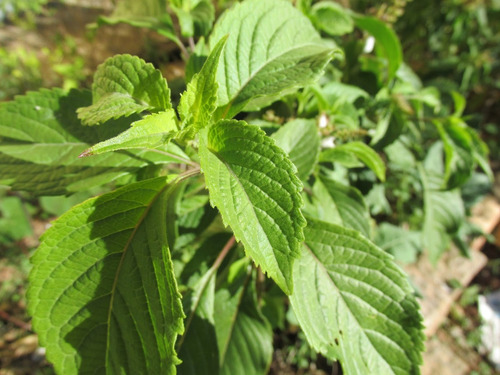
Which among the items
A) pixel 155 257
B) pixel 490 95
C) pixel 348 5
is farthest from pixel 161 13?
pixel 490 95

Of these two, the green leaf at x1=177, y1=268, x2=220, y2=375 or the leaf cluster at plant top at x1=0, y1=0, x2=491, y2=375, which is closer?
the leaf cluster at plant top at x1=0, y1=0, x2=491, y2=375

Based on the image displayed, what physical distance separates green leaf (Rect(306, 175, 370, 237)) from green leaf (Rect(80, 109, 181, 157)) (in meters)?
0.56

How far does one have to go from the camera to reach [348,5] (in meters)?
2.53

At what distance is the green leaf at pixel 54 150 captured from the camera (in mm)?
831

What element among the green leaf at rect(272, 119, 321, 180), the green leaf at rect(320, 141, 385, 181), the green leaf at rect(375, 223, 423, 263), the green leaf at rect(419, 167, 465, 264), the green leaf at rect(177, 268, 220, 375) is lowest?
the green leaf at rect(375, 223, 423, 263)

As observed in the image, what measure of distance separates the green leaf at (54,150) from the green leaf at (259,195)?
0.25 m

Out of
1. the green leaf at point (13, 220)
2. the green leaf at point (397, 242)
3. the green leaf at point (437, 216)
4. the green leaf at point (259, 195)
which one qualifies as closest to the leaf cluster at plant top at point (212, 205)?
the green leaf at point (259, 195)

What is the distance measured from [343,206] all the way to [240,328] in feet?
1.78

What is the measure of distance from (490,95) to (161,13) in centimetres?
354

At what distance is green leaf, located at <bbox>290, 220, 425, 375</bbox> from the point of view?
835mm

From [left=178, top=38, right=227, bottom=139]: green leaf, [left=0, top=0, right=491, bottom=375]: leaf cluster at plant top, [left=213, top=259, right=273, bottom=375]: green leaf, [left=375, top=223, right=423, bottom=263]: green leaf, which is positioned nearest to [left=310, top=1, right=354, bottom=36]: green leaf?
[left=0, top=0, right=491, bottom=375]: leaf cluster at plant top

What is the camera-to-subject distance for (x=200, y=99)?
28.0 inches

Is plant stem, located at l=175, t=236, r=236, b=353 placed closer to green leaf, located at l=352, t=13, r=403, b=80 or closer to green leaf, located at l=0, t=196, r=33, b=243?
green leaf, located at l=352, t=13, r=403, b=80

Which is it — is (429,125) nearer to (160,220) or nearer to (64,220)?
(160,220)
